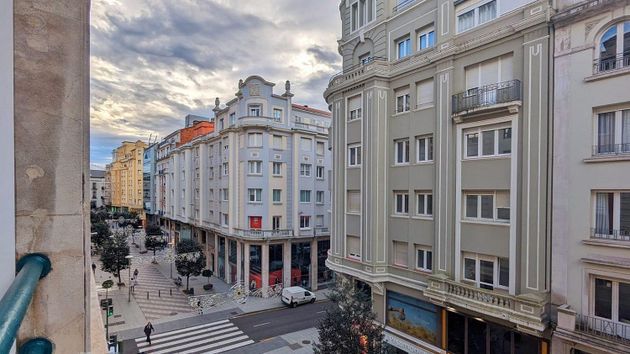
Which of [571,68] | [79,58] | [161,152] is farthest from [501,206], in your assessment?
[161,152]

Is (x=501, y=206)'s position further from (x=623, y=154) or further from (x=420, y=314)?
(x=420, y=314)

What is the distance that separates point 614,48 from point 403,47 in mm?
7916

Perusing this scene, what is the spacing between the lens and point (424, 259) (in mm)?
14242

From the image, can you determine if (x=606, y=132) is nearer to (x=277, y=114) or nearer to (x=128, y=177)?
(x=277, y=114)

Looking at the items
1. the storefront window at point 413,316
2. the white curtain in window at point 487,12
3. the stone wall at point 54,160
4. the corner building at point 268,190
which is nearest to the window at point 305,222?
the corner building at point 268,190

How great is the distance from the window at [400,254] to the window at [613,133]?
784cm

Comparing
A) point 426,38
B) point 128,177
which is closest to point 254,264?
point 426,38

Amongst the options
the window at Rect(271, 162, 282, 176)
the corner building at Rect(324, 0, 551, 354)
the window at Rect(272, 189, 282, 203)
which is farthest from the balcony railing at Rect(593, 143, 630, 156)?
the window at Rect(272, 189, 282, 203)

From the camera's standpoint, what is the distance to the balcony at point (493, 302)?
33.6 feet

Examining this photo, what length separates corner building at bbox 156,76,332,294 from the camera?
30219 mm

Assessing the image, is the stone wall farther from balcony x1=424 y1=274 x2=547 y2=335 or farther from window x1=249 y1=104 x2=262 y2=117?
window x1=249 y1=104 x2=262 y2=117

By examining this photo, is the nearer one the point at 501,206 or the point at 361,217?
the point at 501,206

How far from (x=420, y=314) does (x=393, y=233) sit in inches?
141

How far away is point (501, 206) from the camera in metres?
11.7
